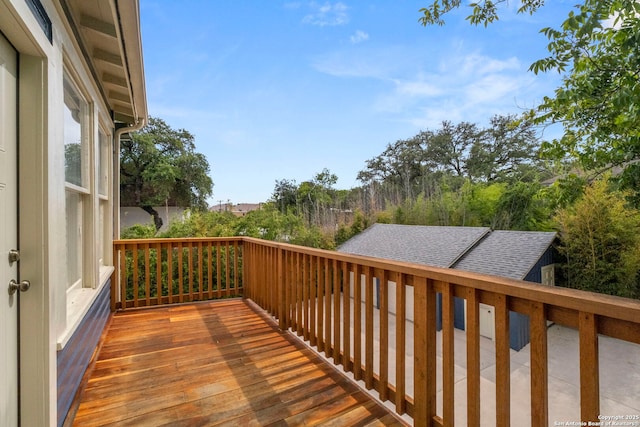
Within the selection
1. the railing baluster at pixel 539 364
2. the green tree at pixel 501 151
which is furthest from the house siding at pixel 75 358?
the green tree at pixel 501 151

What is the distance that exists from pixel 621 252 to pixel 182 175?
14715 millimetres

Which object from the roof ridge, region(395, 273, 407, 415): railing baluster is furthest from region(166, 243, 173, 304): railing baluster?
the roof ridge

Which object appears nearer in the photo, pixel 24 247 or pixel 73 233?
pixel 24 247

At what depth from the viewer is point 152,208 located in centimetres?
1328

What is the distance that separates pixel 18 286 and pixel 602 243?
1067cm

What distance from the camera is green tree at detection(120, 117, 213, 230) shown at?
12125 millimetres

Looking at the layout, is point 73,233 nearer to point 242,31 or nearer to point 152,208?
point 242,31

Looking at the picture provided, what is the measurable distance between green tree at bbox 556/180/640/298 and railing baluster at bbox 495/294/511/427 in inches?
325

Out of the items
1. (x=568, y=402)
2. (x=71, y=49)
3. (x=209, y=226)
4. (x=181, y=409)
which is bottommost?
(x=568, y=402)

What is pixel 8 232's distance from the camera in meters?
1.16

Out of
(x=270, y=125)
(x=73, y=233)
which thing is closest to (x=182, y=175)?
(x=270, y=125)

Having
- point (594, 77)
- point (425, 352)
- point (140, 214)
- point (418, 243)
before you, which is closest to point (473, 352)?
point (425, 352)

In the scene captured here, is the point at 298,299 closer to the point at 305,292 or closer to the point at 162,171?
the point at 305,292

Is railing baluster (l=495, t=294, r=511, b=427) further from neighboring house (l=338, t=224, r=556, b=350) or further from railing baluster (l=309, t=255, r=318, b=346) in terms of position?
neighboring house (l=338, t=224, r=556, b=350)
